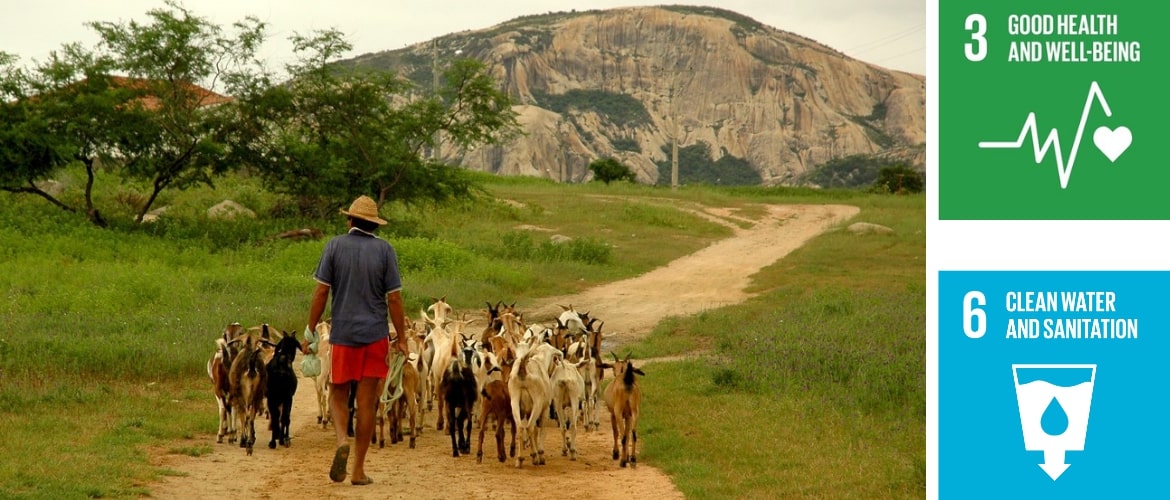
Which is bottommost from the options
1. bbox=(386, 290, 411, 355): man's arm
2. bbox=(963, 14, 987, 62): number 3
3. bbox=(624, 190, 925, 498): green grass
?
bbox=(624, 190, 925, 498): green grass

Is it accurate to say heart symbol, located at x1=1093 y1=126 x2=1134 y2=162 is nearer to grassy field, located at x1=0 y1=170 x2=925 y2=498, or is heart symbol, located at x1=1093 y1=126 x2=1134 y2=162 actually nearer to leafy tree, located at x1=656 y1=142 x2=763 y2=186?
grassy field, located at x1=0 y1=170 x2=925 y2=498

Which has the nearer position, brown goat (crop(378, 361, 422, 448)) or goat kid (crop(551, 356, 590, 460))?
goat kid (crop(551, 356, 590, 460))

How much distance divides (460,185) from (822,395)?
69.9 feet

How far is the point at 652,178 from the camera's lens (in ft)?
354

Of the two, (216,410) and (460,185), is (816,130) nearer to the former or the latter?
(460,185)

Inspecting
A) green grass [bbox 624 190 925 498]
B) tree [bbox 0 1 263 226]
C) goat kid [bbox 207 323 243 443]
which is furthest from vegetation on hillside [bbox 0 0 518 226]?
goat kid [bbox 207 323 243 443]

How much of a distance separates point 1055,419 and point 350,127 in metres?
27.7

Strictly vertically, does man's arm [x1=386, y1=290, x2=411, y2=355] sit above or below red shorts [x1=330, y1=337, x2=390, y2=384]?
above

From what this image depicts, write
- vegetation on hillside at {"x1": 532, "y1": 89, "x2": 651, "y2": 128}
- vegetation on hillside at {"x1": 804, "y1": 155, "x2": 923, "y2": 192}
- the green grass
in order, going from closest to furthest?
the green grass → vegetation on hillside at {"x1": 804, "y1": 155, "x2": 923, "y2": 192} → vegetation on hillside at {"x1": 532, "y1": 89, "x2": 651, "y2": 128}

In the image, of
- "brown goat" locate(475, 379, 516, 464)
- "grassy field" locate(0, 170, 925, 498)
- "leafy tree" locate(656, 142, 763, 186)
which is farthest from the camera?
"leafy tree" locate(656, 142, 763, 186)

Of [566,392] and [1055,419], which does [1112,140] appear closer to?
[1055,419]

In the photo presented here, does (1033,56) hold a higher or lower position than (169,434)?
higher

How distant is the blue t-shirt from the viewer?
9070 millimetres

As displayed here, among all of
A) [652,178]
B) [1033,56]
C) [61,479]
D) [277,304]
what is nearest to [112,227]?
[277,304]
